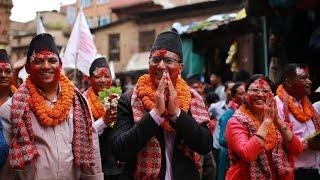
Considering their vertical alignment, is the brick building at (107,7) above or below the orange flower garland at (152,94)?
above

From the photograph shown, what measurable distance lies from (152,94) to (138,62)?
24.4 m

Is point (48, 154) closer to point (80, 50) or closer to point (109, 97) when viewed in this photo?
point (109, 97)

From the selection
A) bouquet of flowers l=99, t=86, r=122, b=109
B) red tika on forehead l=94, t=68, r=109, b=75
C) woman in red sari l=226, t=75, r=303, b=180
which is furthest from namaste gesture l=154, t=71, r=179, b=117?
red tika on forehead l=94, t=68, r=109, b=75

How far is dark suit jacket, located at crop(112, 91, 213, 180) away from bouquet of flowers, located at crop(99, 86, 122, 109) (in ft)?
4.83

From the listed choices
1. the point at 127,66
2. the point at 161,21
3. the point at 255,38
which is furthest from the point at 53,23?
the point at 255,38

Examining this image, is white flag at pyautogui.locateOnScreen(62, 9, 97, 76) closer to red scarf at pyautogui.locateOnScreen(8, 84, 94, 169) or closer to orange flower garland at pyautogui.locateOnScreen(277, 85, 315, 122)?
orange flower garland at pyautogui.locateOnScreen(277, 85, 315, 122)

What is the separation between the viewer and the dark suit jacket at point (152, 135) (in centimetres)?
329

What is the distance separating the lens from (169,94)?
3.35 m

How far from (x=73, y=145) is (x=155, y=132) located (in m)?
0.71

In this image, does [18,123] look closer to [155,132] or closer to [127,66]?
[155,132]

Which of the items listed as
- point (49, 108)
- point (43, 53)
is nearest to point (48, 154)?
point (49, 108)

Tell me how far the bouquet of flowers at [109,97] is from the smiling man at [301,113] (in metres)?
1.76

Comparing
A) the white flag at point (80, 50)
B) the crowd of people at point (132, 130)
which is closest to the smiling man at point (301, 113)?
the crowd of people at point (132, 130)

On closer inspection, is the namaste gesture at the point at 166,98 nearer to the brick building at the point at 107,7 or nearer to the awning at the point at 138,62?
the awning at the point at 138,62
